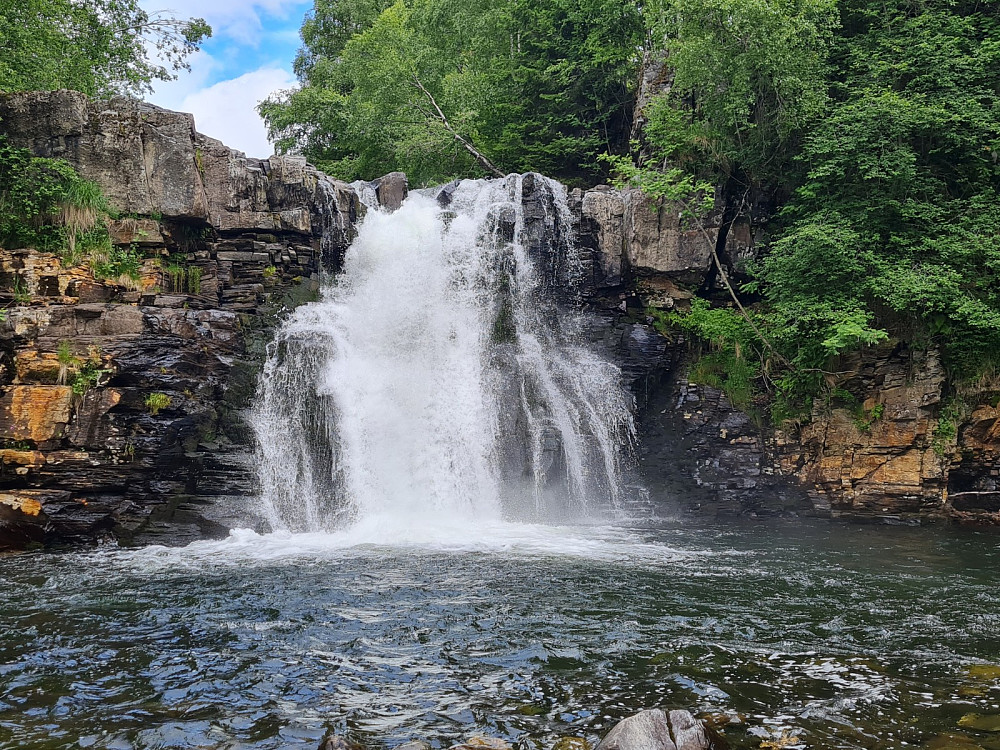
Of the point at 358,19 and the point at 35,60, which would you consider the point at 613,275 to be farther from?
the point at 358,19

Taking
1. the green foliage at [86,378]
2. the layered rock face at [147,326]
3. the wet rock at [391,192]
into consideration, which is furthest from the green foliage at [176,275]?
the wet rock at [391,192]

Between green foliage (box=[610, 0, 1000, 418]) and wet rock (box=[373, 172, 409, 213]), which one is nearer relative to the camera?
green foliage (box=[610, 0, 1000, 418])

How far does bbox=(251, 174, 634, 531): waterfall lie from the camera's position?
45.6 feet

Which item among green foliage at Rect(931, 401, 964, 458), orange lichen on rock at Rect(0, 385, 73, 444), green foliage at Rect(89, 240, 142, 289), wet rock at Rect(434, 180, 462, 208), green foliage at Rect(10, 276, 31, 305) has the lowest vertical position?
green foliage at Rect(931, 401, 964, 458)

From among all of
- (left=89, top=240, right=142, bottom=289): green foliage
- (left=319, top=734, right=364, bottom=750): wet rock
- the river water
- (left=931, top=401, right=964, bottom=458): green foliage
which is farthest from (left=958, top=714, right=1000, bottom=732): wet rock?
(left=89, top=240, right=142, bottom=289): green foliage

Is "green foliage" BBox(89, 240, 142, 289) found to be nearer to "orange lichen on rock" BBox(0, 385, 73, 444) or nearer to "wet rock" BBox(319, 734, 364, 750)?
"orange lichen on rock" BBox(0, 385, 73, 444)

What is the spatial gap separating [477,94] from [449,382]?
13.2 m

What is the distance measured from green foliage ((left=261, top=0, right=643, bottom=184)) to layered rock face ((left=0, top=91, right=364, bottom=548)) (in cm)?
860

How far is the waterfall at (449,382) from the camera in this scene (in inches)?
547

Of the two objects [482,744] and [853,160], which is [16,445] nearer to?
[482,744]

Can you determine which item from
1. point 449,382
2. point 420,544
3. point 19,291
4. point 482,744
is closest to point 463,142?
point 449,382

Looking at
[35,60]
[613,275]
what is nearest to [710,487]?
[613,275]

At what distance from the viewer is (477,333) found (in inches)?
667

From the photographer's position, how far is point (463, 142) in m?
23.2
